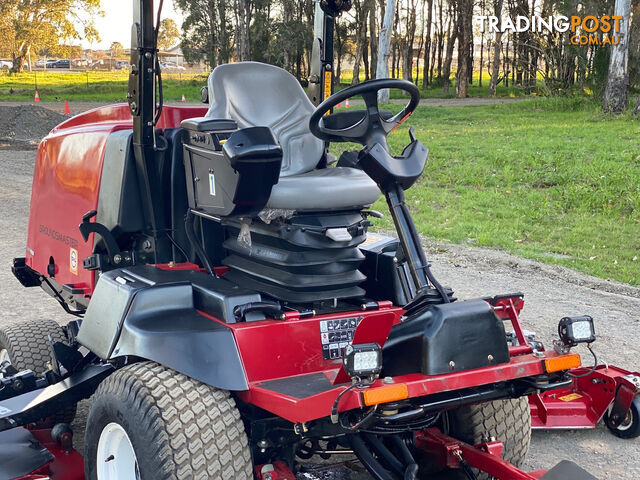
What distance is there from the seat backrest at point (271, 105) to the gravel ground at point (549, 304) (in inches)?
58.8

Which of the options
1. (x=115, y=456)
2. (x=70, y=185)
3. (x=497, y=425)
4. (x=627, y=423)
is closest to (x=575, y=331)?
(x=497, y=425)

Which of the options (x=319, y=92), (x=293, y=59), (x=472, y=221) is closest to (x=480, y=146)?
(x=472, y=221)

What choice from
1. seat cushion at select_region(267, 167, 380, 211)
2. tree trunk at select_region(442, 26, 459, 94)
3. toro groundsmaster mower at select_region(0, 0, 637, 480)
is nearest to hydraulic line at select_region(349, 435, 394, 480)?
toro groundsmaster mower at select_region(0, 0, 637, 480)

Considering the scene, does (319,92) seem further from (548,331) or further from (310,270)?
(548,331)

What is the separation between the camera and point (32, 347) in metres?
3.84

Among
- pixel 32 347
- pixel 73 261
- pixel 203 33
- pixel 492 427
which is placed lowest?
pixel 492 427

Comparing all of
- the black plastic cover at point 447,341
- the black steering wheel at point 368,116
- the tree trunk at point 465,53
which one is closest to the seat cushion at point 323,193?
the black steering wheel at point 368,116

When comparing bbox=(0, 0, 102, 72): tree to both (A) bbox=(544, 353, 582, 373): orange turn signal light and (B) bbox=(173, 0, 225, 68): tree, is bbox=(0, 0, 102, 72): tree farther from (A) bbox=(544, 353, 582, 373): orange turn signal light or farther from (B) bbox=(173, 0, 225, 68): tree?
(A) bbox=(544, 353, 582, 373): orange turn signal light

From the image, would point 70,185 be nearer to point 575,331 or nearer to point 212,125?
point 212,125

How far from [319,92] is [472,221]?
4.71 m

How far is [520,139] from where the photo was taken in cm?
1377

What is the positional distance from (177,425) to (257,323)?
48cm

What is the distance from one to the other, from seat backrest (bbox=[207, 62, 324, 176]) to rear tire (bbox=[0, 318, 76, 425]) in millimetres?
1385

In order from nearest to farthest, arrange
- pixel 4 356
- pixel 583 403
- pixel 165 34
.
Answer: pixel 583 403 → pixel 4 356 → pixel 165 34
